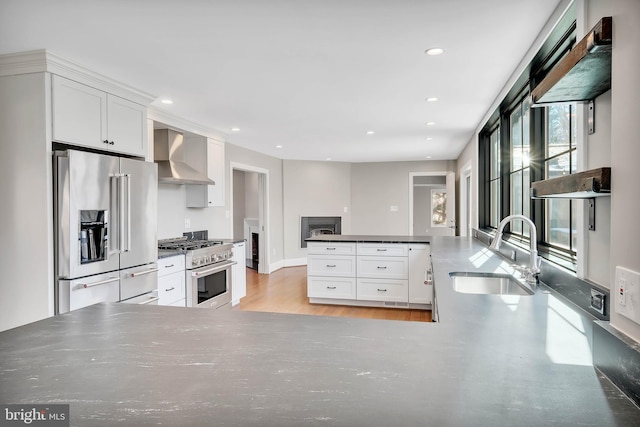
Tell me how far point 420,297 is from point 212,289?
94.8 inches

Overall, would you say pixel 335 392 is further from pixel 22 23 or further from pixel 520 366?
pixel 22 23

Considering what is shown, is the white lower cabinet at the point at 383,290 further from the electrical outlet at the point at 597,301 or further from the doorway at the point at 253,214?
the electrical outlet at the point at 597,301

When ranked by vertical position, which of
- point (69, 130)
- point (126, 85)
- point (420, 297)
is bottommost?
point (420, 297)

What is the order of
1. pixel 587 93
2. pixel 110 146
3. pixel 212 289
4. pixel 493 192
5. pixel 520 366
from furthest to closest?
pixel 493 192, pixel 212 289, pixel 110 146, pixel 587 93, pixel 520 366

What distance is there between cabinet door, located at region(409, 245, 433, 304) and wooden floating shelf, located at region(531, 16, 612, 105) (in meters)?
3.21

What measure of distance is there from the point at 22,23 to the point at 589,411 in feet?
9.50

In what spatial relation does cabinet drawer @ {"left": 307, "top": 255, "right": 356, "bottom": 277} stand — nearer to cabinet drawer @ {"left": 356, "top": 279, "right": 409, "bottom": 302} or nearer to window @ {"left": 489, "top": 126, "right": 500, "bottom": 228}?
cabinet drawer @ {"left": 356, "top": 279, "right": 409, "bottom": 302}

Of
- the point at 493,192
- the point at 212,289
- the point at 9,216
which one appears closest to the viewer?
the point at 9,216

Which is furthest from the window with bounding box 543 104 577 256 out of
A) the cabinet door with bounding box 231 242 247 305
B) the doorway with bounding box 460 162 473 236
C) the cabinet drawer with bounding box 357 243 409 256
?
the doorway with bounding box 460 162 473 236

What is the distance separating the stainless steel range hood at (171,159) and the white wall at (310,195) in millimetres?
3538

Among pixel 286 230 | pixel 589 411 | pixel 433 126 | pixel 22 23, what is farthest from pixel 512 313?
pixel 286 230

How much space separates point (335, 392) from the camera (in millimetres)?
762

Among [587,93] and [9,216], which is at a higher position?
[587,93]

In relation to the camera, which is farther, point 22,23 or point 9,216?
point 9,216
